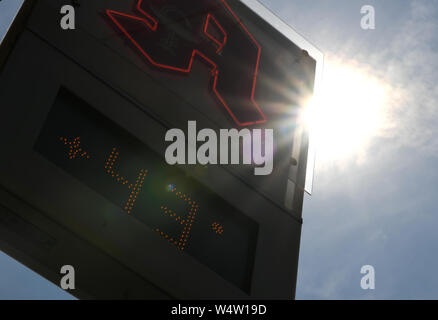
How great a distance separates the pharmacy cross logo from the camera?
4.88 metres

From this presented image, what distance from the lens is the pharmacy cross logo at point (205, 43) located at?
16.0 ft

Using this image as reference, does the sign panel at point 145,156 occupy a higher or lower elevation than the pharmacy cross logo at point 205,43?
lower

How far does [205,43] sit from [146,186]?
2382mm

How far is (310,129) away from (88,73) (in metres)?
3.14

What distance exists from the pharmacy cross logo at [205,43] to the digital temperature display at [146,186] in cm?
124

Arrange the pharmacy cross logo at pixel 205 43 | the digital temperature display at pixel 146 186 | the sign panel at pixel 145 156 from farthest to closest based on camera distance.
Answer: the pharmacy cross logo at pixel 205 43 → the digital temperature display at pixel 146 186 → the sign panel at pixel 145 156

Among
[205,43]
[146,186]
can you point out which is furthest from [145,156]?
[205,43]

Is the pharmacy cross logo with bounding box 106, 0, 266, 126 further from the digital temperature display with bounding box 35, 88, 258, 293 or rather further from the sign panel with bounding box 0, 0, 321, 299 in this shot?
the digital temperature display with bounding box 35, 88, 258, 293

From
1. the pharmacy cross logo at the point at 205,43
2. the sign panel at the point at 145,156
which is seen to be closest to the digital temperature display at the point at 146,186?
the sign panel at the point at 145,156

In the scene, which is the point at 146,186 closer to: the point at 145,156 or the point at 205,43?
the point at 145,156

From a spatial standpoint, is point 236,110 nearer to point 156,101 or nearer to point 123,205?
point 156,101

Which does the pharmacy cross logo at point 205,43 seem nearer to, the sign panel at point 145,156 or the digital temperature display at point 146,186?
the sign panel at point 145,156

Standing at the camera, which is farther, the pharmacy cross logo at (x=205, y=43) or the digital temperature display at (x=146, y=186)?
the pharmacy cross logo at (x=205, y=43)

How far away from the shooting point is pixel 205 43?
5.40 m
